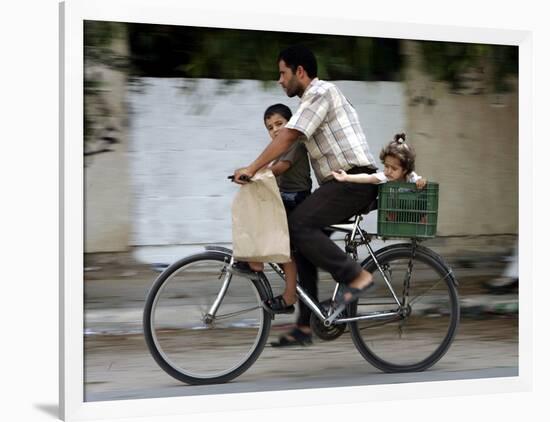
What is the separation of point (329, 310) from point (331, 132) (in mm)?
1123

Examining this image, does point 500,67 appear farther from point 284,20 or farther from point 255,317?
point 255,317

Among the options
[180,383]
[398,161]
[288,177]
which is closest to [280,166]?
[288,177]

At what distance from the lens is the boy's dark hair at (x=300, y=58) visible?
6977 millimetres

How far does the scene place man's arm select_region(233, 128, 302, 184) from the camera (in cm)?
668

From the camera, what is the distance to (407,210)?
6.98 m

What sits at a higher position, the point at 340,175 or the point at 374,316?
the point at 340,175

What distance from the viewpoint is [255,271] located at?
A: 22.2 ft

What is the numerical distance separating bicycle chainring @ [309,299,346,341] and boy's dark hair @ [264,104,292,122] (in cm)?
122

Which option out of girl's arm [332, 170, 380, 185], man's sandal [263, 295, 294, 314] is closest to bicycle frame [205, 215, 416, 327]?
man's sandal [263, 295, 294, 314]

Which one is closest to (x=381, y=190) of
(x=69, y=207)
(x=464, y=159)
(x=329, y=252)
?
(x=329, y=252)

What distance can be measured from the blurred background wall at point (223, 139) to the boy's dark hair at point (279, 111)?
1.11 feet

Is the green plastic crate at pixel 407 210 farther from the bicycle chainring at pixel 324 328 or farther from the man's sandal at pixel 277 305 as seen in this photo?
the man's sandal at pixel 277 305

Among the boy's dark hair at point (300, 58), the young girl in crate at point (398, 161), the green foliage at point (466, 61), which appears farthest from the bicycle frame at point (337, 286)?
the green foliage at point (466, 61)

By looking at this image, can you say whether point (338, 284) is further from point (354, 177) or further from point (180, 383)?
point (180, 383)
